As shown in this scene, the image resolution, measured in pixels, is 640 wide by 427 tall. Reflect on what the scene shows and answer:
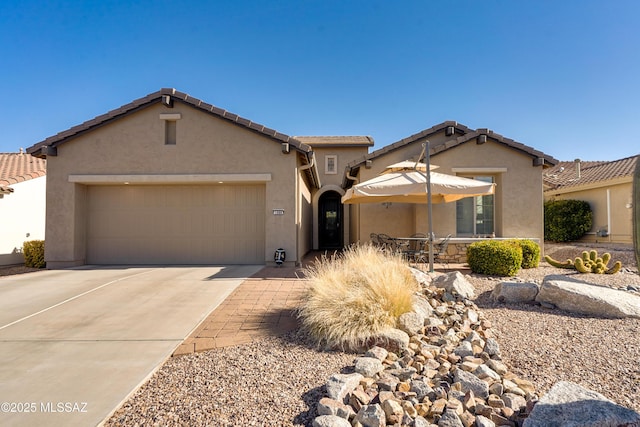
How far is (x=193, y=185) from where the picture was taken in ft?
33.4

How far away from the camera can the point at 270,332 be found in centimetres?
434

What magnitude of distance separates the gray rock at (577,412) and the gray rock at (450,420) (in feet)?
1.63

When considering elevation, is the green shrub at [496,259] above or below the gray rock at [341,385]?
above

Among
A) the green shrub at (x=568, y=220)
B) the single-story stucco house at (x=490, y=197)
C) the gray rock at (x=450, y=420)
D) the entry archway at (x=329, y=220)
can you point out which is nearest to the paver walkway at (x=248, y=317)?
the gray rock at (x=450, y=420)

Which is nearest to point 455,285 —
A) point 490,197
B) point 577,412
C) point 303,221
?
point 577,412

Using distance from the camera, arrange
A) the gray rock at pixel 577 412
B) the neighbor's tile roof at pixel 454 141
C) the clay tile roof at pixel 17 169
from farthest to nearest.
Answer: the clay tile roof at pixel 17 169, the neighbor's tile roof at pixel 454 141, the gray rock at pixel 577 412

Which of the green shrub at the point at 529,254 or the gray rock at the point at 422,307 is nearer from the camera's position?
the gray rock at the point at 422,307

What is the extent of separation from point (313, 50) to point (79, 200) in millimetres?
9105

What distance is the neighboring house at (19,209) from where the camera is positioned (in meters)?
11.0

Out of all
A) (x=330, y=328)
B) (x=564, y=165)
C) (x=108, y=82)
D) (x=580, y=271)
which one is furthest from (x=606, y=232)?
(x=108, y=82)

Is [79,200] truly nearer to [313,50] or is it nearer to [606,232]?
[313,50]

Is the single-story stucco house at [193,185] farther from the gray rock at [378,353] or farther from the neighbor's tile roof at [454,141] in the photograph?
the gray rock at [378,353]

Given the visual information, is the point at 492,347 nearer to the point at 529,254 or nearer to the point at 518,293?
the point at 518,293

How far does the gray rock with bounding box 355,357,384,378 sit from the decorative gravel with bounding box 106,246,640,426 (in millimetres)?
Result: 145
